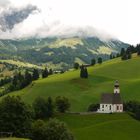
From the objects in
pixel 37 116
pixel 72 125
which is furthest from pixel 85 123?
pixel 37 116

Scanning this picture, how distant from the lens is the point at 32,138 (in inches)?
4006

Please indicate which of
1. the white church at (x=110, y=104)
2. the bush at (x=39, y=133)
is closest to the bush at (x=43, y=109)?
the white church at (x=110, y=104)

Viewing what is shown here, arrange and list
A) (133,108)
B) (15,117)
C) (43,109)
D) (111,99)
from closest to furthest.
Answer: (15,117) → (43,109) → (133,108) → (111,99)

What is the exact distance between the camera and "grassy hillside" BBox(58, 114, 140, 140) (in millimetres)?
128625

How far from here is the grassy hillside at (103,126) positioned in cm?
12862

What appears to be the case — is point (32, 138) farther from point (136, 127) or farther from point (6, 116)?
point (136, 127)

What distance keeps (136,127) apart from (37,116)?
32.6m

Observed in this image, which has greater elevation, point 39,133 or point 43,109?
point 43,109

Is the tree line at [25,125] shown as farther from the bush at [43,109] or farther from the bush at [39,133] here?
the bush at [43,109]

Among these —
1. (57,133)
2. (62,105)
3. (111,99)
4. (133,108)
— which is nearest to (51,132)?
(57,133)

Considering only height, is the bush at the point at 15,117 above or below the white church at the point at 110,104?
above

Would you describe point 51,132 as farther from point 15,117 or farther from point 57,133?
point 15,117

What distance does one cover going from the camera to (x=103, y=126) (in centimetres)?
13962

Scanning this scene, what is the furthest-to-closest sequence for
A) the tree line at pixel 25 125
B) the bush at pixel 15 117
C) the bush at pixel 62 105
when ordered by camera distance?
1. the bush at pixel 62 105
2. the bush at pixel 15 117
3. the tree line at pixel 25 125
